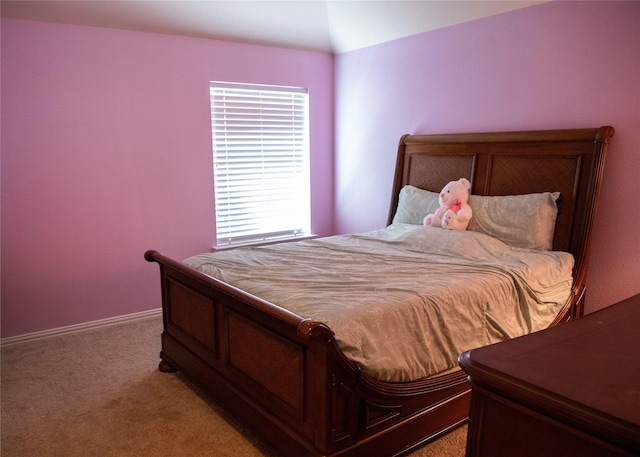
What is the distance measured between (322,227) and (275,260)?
1.99 meters

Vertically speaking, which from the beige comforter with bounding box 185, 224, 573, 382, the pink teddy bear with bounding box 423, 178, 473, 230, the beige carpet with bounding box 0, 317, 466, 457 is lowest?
the beige carpet with bounding box 0, 317, 466, 457

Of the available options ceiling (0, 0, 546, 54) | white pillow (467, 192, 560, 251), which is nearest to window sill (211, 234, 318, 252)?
ceiling (0, 0, 546, 54)

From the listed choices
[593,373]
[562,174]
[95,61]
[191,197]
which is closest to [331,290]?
[593,373]

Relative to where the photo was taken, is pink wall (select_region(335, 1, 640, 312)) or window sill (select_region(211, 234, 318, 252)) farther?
window sill (select_region(211, 234, 318, 252))

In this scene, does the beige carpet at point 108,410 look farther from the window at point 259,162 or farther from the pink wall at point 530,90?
the pink wall at point 530,90

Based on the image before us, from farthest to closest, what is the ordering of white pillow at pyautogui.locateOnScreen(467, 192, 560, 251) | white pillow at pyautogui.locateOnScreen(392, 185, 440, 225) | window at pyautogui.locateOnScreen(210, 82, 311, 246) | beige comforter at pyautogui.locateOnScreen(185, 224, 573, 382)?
window at pyautogui.locateOnScreen(210, 82, 311, 246)
white pillow at pyautogui.locateOnScreen(392, 185, 440, 225)
white pillow at pyautogui.locateOnScreen(467, 192, 560, 251)
beige comforter at pyautogui.locateOnScreen(185, 224, 573, 382)

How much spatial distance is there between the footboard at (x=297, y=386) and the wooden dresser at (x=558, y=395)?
72 centimetres

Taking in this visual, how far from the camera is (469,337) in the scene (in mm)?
2258

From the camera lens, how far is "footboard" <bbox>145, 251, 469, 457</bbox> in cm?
181

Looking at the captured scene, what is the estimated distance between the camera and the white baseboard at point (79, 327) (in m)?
3.32

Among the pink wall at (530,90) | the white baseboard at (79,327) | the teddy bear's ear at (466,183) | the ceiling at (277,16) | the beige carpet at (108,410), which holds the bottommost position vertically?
the beige carpet at (108,410)

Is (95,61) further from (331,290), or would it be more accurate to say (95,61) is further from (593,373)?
(593,373)

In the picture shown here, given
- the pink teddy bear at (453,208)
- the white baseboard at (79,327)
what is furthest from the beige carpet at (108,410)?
the pink teddy bear at (453,208)

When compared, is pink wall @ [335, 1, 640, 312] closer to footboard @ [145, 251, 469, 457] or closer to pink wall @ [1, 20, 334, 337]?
pink wall @ [1, 20, 334, 337]
